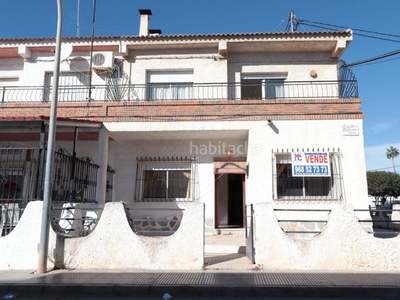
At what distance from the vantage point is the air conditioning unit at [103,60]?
40.5 feet

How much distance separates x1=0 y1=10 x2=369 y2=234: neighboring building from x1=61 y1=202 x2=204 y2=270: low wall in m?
2.19

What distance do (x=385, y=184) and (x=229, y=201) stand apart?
108 feet

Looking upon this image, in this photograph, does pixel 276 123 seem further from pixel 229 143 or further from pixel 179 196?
pixel 179 196

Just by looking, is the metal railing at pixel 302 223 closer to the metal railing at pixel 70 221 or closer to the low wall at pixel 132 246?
the low wall at pixel 132 246

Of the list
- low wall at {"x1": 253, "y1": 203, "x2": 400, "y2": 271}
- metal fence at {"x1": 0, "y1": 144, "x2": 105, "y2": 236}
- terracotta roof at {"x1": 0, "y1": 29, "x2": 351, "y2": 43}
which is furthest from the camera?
terracotta roof at {"x1": 0, "y1": 29, "x2": 351, "y2": 43}

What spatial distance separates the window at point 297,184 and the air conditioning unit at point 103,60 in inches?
262

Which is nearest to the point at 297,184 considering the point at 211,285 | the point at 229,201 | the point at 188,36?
the point at 229,201

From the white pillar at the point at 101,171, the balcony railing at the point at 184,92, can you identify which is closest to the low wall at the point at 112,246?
the white pillar at the point at 101,171

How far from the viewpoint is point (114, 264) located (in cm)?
715

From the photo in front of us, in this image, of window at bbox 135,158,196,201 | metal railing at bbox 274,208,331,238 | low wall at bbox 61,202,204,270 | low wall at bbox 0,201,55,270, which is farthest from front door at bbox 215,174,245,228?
low wall at bbox 0,201,55,270

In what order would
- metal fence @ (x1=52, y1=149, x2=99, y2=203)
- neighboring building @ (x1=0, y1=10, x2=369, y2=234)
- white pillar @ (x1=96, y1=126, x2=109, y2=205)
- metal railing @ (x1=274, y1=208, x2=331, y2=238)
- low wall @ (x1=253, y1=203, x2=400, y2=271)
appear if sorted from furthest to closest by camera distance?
white pillar @ (x1=96, y1=126, x2=109, y2=205) < neighboring building @ (x1=0, y1=10, x2=369, y2=234) < metal railing @ (x1=274, y1=208, x2=331, y2=238) < metal fence @ (x1=52, y1=149, x2=99, y2=203) < low wall @ (x1=253, y1=203, x2=400, y2=271)

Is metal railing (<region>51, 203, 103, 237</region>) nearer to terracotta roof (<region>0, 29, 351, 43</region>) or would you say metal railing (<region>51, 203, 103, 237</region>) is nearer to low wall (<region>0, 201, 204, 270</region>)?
low wall (<region>0, 201, 204, 270</region>)

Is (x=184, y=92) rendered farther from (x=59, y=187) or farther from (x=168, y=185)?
(x=59, y=187)

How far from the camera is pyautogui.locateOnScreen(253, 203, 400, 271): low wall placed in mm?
6914
